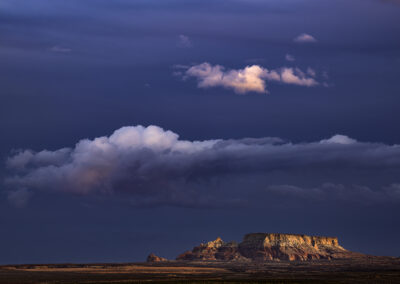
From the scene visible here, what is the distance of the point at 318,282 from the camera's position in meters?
186

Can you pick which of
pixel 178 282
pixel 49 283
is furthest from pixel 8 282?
pixel 178 282

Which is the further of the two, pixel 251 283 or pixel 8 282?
pixel 8 282

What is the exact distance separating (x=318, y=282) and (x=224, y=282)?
25462 millimetres

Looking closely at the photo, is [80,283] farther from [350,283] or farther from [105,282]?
[350,283]

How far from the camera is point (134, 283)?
188125 mm

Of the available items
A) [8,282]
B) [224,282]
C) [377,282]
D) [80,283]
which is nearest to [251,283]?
[224,282]

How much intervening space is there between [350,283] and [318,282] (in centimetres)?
864

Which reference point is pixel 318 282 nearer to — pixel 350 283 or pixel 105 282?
pixel 350 283

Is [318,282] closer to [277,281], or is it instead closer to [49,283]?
[277,281]

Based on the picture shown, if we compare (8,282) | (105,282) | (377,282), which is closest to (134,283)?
(105,282)

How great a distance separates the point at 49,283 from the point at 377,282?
295ft

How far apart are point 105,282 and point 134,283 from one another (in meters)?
8.58

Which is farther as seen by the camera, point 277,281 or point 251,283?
point 277,281

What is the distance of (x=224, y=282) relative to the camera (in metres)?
186
